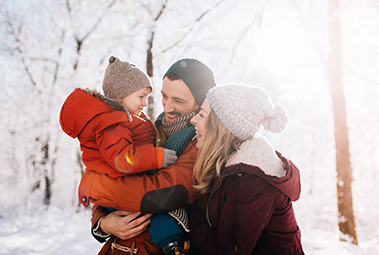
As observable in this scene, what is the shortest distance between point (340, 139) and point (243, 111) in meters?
4.89

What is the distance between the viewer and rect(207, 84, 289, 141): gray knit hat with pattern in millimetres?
1332

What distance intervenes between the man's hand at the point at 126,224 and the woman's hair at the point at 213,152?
0.46 meters

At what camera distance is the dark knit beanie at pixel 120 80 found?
184 centimetres

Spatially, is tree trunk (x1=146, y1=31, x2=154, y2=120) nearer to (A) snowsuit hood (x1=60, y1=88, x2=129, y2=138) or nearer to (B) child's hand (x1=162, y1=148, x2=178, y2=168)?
(A) snowsuit hood (x1=60, y1=88, x2=129, y2=138)

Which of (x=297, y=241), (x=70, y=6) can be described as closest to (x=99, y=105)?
(x=297, y=241)

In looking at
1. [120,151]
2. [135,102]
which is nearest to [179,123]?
[135,102]

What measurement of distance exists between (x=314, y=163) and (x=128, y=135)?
70.2 feet

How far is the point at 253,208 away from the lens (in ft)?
3.71

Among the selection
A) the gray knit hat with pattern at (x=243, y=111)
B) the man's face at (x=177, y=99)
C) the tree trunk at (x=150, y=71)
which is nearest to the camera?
the gray knit hat with pattern at (x=243, y=111)

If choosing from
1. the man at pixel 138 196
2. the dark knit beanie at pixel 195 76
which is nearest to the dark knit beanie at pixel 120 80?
the dark knit beanie at pixel 195 76

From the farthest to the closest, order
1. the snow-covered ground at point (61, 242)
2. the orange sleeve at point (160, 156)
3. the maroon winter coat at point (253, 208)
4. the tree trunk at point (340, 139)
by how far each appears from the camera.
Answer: the tree trunk at point (340, 139)
the snow-covered ground at point (61, 242)
the orange sleeve at point (160, 156)
the maroon winter coat at point (253, 208)

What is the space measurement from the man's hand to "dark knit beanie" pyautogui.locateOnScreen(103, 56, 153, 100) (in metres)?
1.00

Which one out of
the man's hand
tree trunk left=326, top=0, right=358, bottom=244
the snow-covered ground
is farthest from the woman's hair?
tree trunk left=326, top=0, right=358, bottom=244

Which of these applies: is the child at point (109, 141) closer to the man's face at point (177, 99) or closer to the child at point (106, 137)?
the child at point (106, 137)
